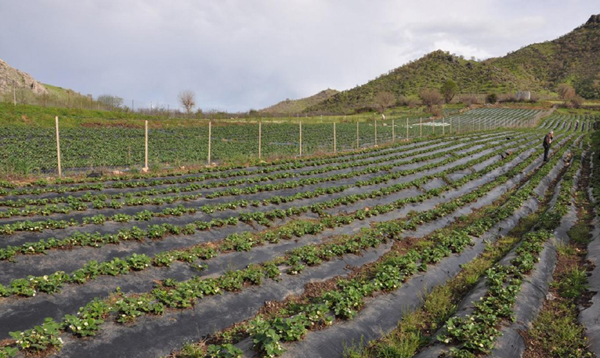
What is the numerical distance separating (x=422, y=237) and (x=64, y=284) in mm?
9555

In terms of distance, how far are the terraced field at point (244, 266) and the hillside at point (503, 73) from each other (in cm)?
9045

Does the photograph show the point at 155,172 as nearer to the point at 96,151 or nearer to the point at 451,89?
the point at 96,151

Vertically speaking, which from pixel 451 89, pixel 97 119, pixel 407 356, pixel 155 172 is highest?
pixel 451 89

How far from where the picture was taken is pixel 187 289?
666cm

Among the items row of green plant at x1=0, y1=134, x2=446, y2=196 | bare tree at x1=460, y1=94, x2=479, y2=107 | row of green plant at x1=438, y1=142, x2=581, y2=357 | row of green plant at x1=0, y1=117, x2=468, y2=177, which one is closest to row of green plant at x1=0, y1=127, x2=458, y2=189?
row of green plant at x1=0, y1=134, x2=446, y2=196

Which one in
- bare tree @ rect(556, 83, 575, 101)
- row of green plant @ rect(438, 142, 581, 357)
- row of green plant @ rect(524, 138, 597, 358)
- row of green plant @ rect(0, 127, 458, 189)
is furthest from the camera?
bare tree @ rect(556, 83, 575, 101)

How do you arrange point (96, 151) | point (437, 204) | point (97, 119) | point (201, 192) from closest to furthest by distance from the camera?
point (201, 192)
point (437, 204)
point (96, 151)
point (97, 119)

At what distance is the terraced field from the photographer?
5.40m

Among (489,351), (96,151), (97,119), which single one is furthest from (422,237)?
(97,119)

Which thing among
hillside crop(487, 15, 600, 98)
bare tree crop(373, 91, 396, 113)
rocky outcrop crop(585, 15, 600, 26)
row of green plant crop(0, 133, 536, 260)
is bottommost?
row of green plant crop(0, 133, 536, 260)

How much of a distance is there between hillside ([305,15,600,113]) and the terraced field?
9045cm

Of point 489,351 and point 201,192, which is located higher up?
point 201,192

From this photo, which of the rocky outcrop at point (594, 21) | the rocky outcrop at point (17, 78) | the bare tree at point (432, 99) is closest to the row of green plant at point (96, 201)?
the rocky outcrop at point (17, 78)

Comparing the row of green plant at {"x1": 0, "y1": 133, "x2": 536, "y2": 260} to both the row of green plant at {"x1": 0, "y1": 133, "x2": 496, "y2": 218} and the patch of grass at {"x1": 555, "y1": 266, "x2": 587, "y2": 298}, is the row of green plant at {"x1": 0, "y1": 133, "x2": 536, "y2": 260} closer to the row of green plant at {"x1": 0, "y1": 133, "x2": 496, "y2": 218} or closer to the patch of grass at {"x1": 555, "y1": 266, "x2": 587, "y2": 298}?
the row of green plant at {"x1": 0, "y1": 133, "x2": 496, "y2": 218}
